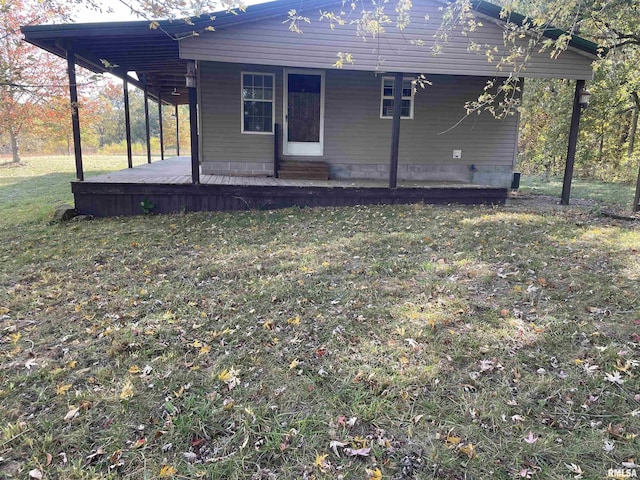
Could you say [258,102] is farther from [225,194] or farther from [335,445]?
[335,445]

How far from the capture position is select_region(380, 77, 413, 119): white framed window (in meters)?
9.94

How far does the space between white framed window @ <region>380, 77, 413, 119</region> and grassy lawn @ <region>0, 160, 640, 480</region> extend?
17.5ft

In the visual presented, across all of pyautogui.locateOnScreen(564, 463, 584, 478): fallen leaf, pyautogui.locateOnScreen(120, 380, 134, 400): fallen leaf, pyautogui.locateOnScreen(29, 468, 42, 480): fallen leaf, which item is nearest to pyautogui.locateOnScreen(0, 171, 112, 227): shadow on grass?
pyautogui.locateOnScreen(120, 380, 134, 400): fallen leaf

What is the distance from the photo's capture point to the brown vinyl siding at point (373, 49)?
289 inches

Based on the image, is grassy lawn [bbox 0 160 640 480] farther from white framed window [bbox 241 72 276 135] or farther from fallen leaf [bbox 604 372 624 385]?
white framed window [bbox 241 72 276 135]

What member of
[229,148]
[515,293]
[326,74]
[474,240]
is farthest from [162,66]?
[515,293]

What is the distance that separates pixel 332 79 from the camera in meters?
9.66

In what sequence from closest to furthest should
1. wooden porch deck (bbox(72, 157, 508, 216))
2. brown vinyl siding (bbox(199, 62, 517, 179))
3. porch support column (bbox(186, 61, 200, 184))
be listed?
porch support column (bbox(186, 61, 200, 184)) < wooden porch deck (bbox(72, 157, 508, 216)) < brown vinyl siding (bbox(199, 62, 517, 179))

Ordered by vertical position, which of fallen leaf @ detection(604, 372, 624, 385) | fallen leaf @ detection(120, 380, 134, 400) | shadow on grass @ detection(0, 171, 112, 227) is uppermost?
shadow on grass @ detection(0, 171, 112, 227)

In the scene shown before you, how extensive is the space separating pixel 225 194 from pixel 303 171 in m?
2.24

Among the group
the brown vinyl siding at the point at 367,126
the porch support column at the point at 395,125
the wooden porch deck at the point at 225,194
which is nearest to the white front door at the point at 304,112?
the brown vinyl siding at the point at 367,126

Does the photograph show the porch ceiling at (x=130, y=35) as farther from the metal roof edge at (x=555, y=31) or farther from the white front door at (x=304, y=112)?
the metal roof edge at (x=555, y=31)

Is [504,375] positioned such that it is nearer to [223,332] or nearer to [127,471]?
[223,332]

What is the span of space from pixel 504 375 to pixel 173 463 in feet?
6.78
